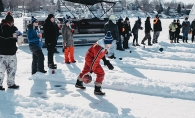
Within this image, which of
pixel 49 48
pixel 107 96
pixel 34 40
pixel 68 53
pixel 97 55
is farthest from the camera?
pixel 68 53

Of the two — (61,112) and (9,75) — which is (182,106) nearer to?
(61,112)

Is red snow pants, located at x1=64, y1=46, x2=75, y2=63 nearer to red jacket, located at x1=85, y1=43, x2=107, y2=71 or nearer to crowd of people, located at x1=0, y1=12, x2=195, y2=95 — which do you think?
crowd of people, located at x1=0, y1=12, x2=195, y2=95

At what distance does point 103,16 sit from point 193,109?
892cm

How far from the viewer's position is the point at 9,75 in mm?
5379

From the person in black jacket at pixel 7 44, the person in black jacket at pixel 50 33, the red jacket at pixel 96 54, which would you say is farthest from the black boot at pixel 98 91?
the person in black jacket at pixel 50 33

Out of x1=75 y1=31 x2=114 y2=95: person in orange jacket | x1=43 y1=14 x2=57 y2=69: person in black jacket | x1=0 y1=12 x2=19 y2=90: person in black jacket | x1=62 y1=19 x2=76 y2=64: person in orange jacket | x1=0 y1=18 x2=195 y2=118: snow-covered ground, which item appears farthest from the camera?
x1=62 y1=19 x2=76 y2=64: person in orange jacket

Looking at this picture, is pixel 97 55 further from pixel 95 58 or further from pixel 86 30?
pixel 86 30

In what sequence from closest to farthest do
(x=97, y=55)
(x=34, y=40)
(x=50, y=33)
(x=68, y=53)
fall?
(x=97, y=55)
(x=34, y=40)
(x=50, y=33)
(x=68, y=53)

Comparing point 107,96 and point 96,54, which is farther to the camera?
point 107,96

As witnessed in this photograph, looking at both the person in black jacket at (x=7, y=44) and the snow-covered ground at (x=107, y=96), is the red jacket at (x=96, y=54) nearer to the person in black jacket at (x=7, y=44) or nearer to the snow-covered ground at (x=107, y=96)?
the snow-covered ground at (x=107, y=96)

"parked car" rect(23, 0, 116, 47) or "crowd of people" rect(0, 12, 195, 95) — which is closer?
"crowd of people" rect(0, 12, 195, 95)

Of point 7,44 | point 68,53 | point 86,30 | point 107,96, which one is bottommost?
point 107,96

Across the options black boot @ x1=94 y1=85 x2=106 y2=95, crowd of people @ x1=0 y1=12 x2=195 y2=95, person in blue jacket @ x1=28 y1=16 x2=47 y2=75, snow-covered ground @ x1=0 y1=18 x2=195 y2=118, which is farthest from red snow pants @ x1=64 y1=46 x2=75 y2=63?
black boot @ x1=94 y1=85 x2=106 y2=95

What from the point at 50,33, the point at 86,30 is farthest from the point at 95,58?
the point at 86,30
